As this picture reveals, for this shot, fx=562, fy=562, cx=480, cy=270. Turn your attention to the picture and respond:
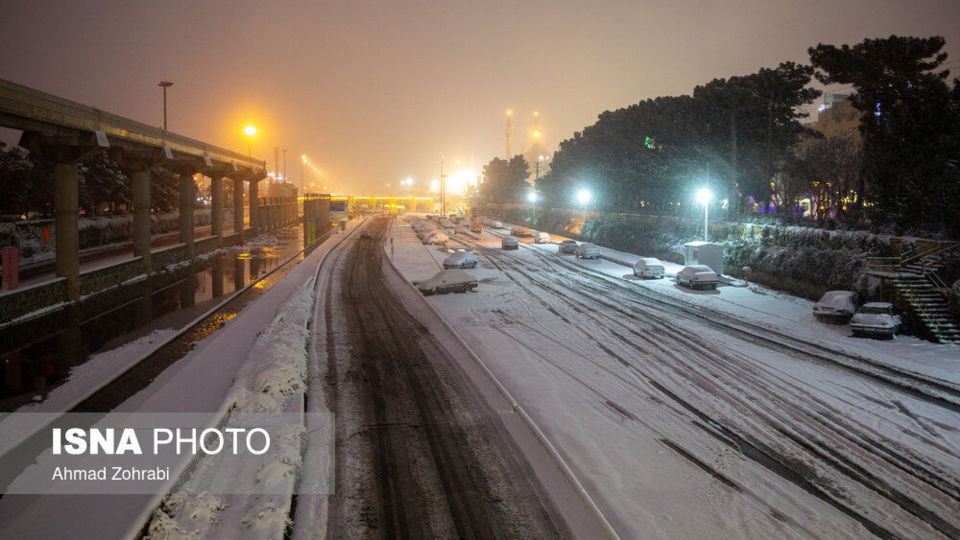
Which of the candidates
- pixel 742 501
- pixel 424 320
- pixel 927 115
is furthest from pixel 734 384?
pixel 927 115

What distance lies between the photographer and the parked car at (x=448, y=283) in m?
35.4

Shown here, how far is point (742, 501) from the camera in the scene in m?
11.4

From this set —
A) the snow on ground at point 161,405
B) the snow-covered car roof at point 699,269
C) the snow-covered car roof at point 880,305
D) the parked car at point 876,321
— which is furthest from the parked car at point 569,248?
the parked car at point 876,321

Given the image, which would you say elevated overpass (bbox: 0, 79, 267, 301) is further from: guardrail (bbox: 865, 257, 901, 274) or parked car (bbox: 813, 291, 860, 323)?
guardrail (bbox: 865, 257, 901, 274)

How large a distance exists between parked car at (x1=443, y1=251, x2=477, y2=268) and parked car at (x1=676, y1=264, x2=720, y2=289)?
16.2 metres

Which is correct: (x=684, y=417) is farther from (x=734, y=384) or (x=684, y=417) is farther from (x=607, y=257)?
(x=607, y=257)

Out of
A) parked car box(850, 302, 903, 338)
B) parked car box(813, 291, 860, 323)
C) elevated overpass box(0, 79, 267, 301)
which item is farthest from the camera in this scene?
elevated overpass box(0, 79, 267, 301)

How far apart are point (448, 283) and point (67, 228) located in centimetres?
2186

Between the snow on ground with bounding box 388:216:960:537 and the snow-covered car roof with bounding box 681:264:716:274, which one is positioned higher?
the snow-covered car roof with bounding box 681:264:716:274

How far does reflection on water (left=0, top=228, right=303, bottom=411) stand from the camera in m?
19.6

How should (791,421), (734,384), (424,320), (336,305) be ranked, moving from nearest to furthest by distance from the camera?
(791,421), (734,384), (424,320), (336,305)

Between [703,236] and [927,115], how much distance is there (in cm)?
1815

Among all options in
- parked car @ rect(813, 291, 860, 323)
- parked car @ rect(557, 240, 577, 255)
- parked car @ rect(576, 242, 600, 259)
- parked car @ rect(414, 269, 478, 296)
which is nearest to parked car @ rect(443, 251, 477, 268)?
parked car @ rect(414, 269, 478, 296)

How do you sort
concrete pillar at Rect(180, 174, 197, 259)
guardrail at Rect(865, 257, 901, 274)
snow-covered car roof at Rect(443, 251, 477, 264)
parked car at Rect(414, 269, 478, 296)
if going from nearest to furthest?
guardrail at Rect(865, 257, 901, 274) → parked car at Rect(414, 269, 478, 296) → snow-covered car roof at Rect(443, 251, 477, 264) → concrete pillar at Rect(180, 174, 197, 259)
